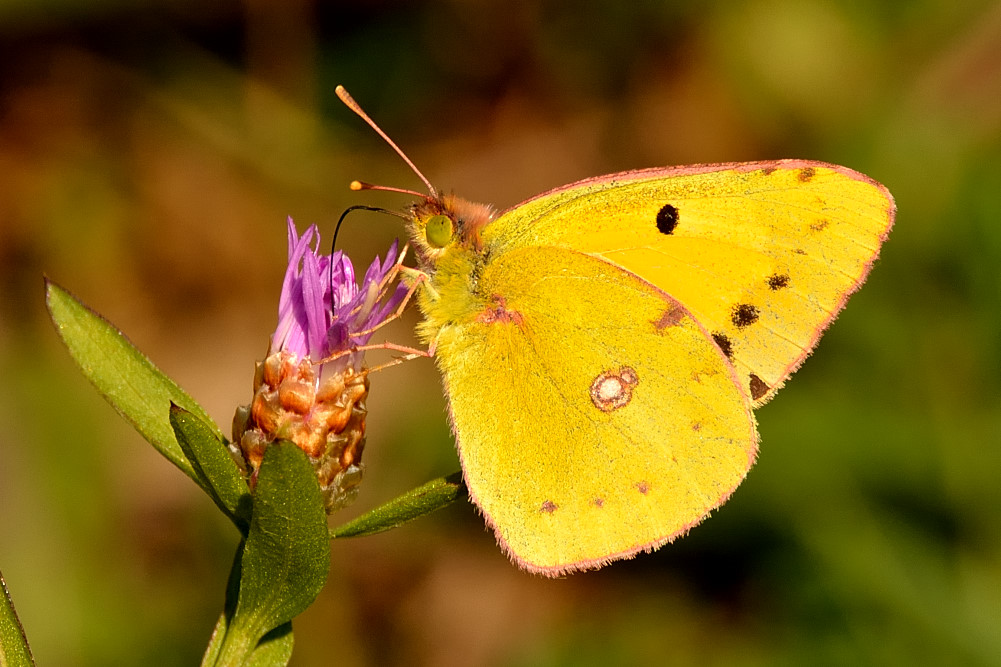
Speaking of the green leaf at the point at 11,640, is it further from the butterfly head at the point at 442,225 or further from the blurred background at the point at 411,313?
the blurred background at the point at 411,313

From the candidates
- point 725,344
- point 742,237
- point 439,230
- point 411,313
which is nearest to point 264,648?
point 439,230

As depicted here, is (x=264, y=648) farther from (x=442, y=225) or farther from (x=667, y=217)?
(x=667, y=217)

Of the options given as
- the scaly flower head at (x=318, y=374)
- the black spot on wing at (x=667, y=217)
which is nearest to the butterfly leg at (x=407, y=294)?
the scaly flower head at (x=318, y=374)

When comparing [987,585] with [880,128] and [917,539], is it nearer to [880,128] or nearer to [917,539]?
[917,539]

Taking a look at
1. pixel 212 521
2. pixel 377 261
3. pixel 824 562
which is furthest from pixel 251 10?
pixel 824 562

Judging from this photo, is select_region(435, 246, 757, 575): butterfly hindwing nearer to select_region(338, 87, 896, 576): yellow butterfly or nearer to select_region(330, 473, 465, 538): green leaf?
select_region(338, 87, 896, 576): yellow butterfly
